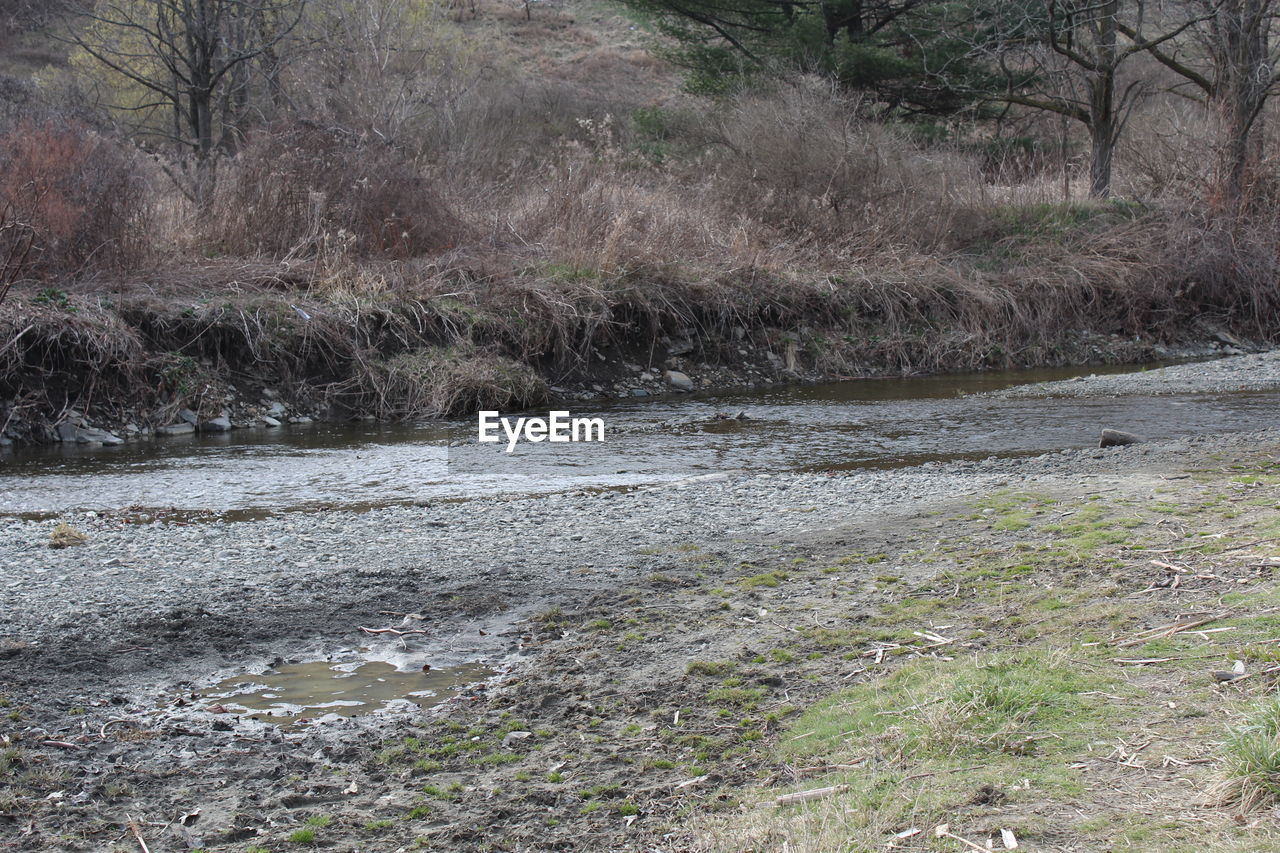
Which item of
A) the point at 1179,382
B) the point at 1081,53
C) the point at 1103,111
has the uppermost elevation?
the point at 1081,53

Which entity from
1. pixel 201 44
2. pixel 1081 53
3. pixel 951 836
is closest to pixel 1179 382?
pixel 1081 53

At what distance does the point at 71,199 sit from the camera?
42.1ft

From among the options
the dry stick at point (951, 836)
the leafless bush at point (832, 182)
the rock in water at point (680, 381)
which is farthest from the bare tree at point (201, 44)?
the dry stick at point (951, 836)

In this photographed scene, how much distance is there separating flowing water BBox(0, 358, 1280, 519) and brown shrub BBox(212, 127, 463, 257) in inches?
147

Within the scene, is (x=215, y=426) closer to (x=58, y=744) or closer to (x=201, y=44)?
(x=58, y=744)

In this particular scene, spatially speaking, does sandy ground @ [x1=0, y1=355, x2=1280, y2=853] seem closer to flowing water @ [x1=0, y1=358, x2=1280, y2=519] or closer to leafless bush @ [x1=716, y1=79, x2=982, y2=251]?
flowing water @ [x1=0, y1=358, x2=1280, y2=519]

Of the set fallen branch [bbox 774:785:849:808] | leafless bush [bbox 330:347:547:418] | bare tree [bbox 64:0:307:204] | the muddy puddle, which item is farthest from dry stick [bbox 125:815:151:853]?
bare tree [bbox 64:0:307:204]

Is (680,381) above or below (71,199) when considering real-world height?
below

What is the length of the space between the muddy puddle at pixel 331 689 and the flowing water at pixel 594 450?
3.61 m

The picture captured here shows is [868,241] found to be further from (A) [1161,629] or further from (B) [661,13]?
(A) [1161,629]

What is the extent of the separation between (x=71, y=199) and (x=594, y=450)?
7078 millimetres

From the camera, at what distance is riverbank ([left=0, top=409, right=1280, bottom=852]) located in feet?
10.5

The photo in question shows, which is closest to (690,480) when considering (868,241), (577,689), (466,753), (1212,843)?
(577,689)

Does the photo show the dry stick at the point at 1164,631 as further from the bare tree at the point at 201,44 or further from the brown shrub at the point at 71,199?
the bare tree at the point at 201,44
